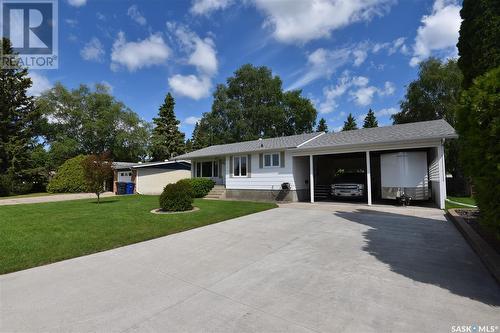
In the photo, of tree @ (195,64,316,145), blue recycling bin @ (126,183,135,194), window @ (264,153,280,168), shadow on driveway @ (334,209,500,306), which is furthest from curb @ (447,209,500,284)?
tree @ (195,64,316,145)

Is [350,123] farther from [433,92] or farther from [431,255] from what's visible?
[431,255]

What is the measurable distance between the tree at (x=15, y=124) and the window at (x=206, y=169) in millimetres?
18836

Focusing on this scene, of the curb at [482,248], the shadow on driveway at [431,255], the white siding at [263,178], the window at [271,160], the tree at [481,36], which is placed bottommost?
the shadow on driveway at [431,255]

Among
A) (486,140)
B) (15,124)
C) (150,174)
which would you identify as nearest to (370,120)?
(150,174)

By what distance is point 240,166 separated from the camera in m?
17.5

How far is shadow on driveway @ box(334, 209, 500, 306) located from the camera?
3.60 metres

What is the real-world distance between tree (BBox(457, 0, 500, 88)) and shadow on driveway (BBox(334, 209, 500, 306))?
4.13 m

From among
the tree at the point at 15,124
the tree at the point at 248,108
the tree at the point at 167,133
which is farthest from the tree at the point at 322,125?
the tree at the point at 15,124

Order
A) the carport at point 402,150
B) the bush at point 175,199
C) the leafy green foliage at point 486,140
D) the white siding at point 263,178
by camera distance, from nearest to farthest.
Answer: the leafy green foliage at point 486,140, the carport at point 402,150, the bush at point 175,199, the white siding at point 263,178

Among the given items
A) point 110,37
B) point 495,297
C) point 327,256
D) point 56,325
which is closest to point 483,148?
point 495,297

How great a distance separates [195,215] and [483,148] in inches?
335

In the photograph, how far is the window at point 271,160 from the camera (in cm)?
1576

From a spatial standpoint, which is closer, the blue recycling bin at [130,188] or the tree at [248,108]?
the blue recycling bin at [130,188]

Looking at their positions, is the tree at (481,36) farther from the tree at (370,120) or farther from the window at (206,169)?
the tree at (370,120)
